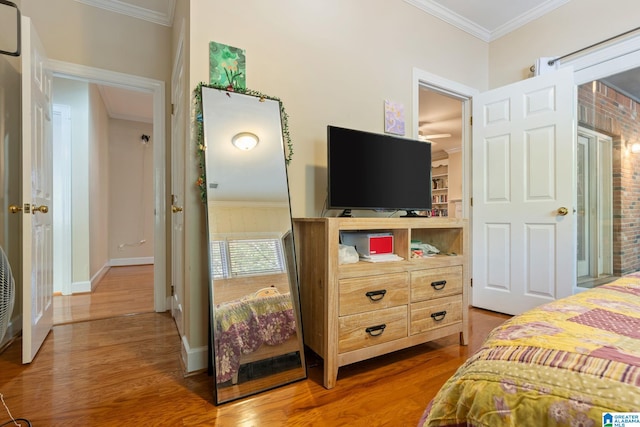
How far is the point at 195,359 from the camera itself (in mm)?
1732

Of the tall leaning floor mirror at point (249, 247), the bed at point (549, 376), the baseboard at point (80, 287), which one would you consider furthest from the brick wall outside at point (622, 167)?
the baseboard at point (80, 287)

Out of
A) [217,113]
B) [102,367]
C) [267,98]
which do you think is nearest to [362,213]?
[267,98]

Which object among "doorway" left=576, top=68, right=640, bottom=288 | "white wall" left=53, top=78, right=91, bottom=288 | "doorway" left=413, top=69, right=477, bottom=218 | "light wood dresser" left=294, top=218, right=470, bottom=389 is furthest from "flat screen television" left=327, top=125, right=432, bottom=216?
"white wall" left=53, top=78, right=91, bottom=288

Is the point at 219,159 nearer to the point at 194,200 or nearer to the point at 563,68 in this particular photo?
the point at 194,200

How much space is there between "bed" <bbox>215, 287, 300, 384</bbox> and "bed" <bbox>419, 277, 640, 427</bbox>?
121cm

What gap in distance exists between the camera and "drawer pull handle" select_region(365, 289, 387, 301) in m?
1.70

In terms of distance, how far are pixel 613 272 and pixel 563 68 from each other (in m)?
1.77

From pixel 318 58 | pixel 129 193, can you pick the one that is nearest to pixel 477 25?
pixel 318 58

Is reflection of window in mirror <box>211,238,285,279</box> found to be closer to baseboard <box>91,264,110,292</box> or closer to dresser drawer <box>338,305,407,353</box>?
dresser drawer <box>338,305,407,353</box>

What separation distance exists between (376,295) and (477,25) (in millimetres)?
2996

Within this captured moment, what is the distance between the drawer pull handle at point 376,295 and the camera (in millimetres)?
1704

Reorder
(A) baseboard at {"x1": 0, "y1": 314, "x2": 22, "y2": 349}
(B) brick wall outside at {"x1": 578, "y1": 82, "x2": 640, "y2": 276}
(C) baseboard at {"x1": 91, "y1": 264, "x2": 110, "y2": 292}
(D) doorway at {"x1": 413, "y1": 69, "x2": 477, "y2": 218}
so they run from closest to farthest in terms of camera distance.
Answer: (A) baseboard at {"x1": 0, "y1": 314, "x2": 22, "y2": 349}
(B) brick wall outside at {"x1": 578, "y1": 82, "x2": 640, "y2": 276}
(D) doorway at {"x1": 413, "y1": 69, "x2": 477, "y2": 218}
(C) baseboard at {"x1": 91, "y1": 264, "x2": 110, "y2": 292}

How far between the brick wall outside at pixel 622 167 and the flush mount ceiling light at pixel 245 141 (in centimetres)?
280

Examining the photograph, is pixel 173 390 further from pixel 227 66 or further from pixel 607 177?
pixel 607 177
